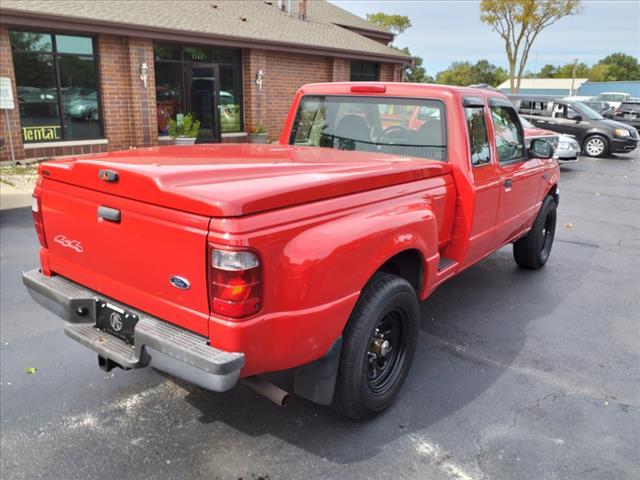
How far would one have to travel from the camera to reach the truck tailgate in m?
2.33

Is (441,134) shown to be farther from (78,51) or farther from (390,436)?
(78,51)

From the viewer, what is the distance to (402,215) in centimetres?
Result: 301

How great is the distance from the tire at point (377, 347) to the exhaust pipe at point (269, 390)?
1.09ft

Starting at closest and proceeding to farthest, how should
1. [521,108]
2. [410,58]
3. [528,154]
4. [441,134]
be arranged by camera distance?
[441,134]
[528,154]
[521,108]
[410,58]

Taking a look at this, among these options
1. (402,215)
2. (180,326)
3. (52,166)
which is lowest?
(180,326)

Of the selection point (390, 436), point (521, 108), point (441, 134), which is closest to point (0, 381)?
point (390, 436)

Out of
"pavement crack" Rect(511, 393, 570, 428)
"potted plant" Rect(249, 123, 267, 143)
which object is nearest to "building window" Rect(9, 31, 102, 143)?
"potted plant" Rect(249, 123, 267, 143)

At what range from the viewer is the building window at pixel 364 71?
1978 centimetres

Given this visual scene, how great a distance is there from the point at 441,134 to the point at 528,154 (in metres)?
1.50

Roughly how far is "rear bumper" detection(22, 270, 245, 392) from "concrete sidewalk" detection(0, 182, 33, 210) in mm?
6201

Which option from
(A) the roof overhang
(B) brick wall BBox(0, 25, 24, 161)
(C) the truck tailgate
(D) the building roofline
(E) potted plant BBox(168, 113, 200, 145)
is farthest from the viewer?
(D) the building roofline

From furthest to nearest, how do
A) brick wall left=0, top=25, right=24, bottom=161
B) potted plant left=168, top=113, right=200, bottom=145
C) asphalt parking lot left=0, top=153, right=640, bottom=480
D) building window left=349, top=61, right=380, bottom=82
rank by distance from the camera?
building window left=349, top=61, right=380, bottom=82 → potted plant left=168, top=113, right=200, bottom=145 → brick wall left=0, top=25, right=24, bottom=161 → asphalt parking lot left=0, top=153, right=640, bottom=480

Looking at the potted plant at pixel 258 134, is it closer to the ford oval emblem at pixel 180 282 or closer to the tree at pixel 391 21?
the ford oval emblem at pixel 180 282

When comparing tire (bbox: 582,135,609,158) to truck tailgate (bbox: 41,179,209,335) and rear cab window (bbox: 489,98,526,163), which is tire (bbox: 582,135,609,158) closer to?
rear cab window (bbox: 489,98,526,163)
